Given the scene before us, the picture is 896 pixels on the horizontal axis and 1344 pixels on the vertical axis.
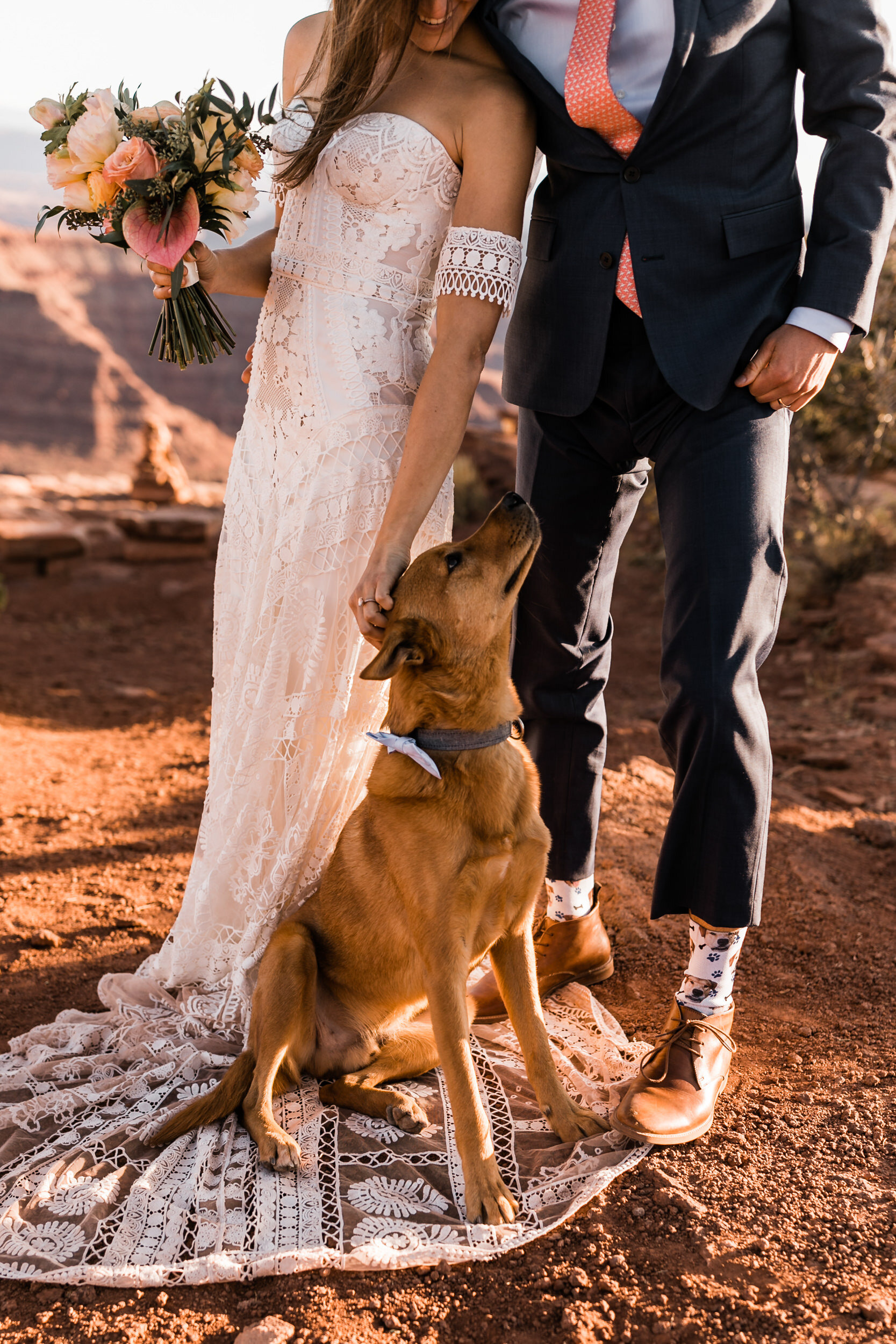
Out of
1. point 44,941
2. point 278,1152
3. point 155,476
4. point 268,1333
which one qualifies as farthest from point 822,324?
point 155,476

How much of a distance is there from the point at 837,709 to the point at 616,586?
3242mm

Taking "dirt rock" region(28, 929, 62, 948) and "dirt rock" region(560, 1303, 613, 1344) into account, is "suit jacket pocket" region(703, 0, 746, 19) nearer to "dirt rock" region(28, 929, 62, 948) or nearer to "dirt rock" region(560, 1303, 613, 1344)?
"dirt rock" region(560, 1303, 613, 1344)

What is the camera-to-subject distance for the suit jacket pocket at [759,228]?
2.33 m

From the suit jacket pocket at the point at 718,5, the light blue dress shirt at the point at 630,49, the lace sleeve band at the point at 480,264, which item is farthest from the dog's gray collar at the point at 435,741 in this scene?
the suit jacket pocket at the point at 718,5

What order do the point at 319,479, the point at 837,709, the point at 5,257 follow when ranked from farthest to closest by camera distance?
the point at 5,257, the point at 837,709, the point at 319,479

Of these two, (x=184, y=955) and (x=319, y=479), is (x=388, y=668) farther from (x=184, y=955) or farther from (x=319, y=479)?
(x=184, y=955)

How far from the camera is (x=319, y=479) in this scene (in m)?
2.77

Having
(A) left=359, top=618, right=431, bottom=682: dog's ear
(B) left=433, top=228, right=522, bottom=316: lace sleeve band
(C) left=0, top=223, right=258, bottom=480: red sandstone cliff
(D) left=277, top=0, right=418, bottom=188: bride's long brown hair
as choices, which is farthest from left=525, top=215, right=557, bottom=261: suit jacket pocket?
(C) left=0, top=223, right=258, bottom=480: red sandstone cliff

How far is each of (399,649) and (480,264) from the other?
1.00 meters

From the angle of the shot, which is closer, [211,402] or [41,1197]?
[41,1197]

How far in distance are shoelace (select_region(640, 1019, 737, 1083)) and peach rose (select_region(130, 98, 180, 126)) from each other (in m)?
2.61

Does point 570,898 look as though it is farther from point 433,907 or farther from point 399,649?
point 399,649

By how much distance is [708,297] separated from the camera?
2.36 m

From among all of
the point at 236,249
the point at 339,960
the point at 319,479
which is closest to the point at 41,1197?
the point at 339,960
